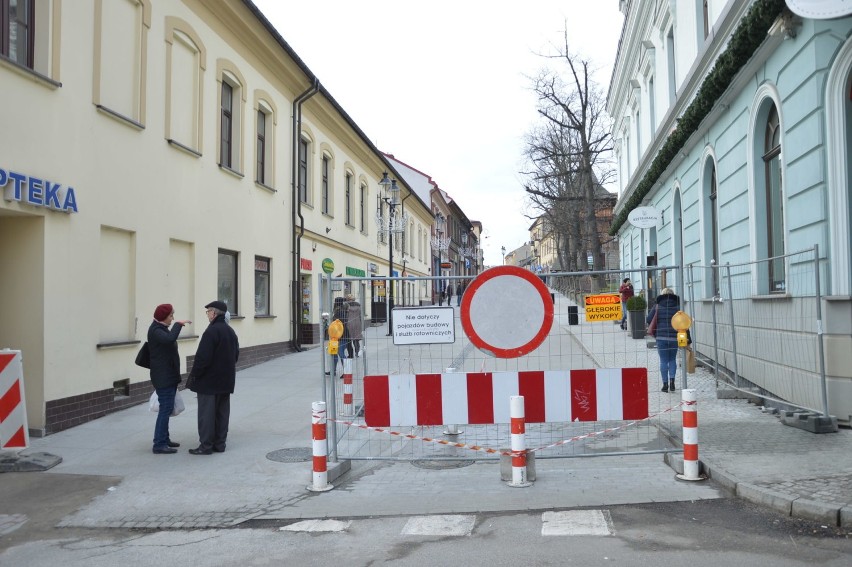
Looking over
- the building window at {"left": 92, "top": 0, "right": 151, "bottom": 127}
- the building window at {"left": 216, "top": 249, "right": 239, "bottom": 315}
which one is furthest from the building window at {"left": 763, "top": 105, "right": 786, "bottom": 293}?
the building window at {"left": 216, "top": 249, "right": 239, "bottom": 315}

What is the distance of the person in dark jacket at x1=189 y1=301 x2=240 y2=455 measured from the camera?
297 inches

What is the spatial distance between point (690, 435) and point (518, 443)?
153 centimetres

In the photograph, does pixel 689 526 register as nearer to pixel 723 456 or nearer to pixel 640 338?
pixel 723 456

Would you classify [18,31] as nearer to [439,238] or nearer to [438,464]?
[438,464]

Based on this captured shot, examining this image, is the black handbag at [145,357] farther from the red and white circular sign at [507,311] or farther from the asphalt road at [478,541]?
the red and white circular sign at [507,311]

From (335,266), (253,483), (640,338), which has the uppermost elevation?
(335,266)

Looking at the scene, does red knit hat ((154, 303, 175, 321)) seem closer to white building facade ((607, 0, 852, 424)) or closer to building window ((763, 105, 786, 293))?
white building facade ((607, 0, 852, 424))

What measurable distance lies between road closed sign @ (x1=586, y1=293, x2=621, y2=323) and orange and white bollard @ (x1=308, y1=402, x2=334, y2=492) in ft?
8.85

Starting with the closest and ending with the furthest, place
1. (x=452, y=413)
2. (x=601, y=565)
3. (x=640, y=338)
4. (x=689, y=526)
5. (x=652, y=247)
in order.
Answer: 1. (x=601, y=565)
2. (x=689, y=526)
3. (x=452, y=413)
4. (x=640, y=338)
5. (x=652, y=247)

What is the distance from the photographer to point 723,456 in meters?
6.31

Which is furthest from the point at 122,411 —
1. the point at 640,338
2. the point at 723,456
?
the point at 723,456

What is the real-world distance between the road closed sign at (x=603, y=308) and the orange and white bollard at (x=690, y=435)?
97 centimetres

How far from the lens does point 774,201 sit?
9625 mm

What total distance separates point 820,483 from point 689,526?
4.29 ft
